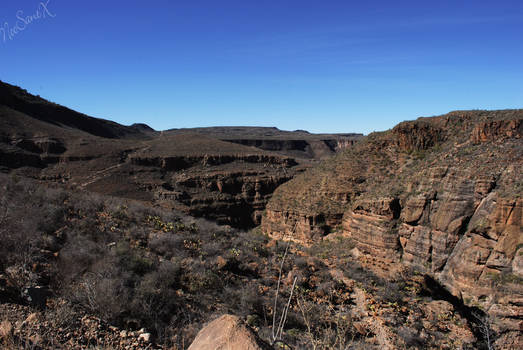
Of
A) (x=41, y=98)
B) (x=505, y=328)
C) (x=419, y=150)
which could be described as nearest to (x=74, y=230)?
(x=505, y=328)

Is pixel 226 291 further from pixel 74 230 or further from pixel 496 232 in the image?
pixel 496 232

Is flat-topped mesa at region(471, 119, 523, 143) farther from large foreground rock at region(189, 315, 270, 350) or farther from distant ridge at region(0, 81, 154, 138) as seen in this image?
distant ridge at region(0, 81, 154, 138)

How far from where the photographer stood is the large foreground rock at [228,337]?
285 cm

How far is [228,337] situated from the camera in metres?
2.93

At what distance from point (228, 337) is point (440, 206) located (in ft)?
56.0

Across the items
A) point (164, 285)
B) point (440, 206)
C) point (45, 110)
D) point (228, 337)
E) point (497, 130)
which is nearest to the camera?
point (228, 337)

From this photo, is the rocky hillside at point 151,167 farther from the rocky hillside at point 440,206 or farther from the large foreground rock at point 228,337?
the large foreground rock at point 228,337

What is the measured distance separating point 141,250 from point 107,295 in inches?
162

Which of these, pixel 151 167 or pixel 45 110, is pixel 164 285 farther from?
pixel 45 110

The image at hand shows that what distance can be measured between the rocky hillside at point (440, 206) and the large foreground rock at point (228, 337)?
919 cm

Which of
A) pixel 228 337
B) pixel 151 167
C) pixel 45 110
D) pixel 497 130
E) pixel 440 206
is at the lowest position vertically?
pixel 440 206

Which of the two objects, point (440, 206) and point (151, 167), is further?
point (151, 167)

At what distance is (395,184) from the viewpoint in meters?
20.7

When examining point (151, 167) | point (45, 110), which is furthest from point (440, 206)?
point (45, 110)
